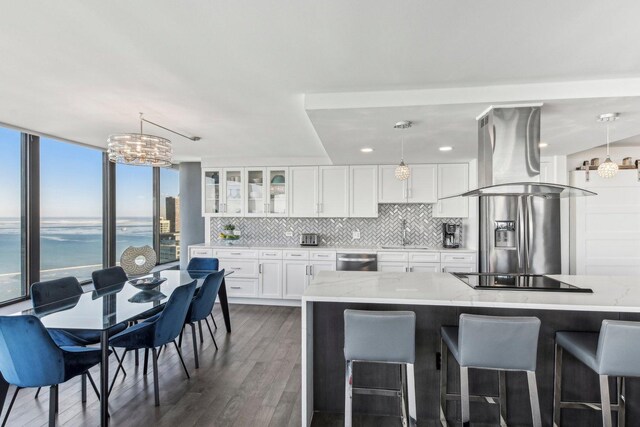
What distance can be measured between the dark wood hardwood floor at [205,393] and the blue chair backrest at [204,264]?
93cm

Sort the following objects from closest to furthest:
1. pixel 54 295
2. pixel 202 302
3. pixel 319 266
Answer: pixel 54 295
pixel 202 302
pixel 319 266

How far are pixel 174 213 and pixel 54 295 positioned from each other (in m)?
3.72

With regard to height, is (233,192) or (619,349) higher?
(233,192)

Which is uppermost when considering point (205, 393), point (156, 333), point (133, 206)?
point (133, 206)

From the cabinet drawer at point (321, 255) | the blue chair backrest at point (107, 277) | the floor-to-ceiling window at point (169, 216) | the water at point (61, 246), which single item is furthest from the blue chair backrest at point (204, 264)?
the floor-to-ceiling window at point (169, 216)

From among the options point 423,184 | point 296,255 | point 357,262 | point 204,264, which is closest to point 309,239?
point 296,255

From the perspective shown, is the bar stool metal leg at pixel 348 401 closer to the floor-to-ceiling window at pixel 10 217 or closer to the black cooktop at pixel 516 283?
the black cooktop at pixel 516 283

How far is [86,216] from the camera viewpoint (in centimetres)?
455

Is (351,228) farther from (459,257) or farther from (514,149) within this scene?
(514,149)

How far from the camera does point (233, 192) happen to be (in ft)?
18.0

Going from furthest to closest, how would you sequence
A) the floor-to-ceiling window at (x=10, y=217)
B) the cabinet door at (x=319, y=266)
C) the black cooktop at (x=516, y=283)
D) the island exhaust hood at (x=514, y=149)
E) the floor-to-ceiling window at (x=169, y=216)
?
the floor-to-ceiling window at (x=169, y=216) < the cabinet door at (x=319, y=266) < the floor-to-ceiling window at (x=10, y=217) < the island exhaust hood at (x=514, y=149) < the black cooktop at (x=516, y=283)

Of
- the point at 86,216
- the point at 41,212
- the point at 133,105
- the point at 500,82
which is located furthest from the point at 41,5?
the point at 86,216

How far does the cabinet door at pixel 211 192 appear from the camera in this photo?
219 inches

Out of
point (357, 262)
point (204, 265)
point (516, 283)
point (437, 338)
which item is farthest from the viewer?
point (357, 262)
